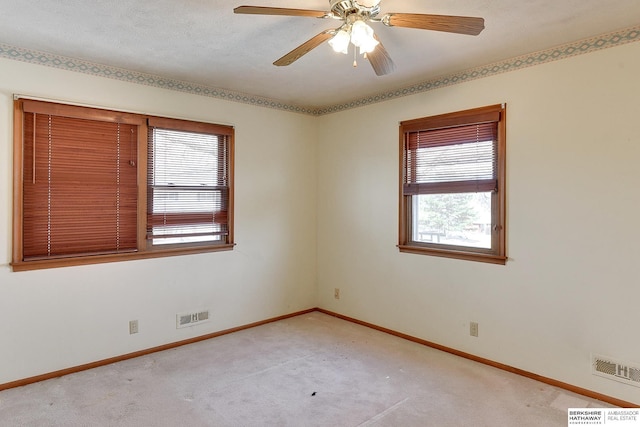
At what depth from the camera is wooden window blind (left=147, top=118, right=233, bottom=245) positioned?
3.56m

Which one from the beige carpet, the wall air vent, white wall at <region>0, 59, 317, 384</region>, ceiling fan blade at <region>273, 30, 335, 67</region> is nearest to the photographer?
ceiling fan blade at <region>273, 30, 335, 67</region>

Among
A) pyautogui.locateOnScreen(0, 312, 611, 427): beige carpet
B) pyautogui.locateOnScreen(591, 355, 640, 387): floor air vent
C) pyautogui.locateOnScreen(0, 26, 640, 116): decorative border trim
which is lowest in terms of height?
pyautogui.locateOnScreen(0, 312, 611, 427): beige carpet

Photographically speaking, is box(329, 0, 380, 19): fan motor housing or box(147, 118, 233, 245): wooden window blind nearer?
box(329, 0, 380, 19): fan motor housing

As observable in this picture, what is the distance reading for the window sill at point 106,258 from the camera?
291 cm

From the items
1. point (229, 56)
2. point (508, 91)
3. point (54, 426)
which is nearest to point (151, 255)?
point (54, 426)

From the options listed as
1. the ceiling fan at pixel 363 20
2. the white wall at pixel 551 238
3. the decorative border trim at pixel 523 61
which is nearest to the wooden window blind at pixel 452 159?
the white wall at pixel 551 238

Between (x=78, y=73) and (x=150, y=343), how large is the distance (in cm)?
237

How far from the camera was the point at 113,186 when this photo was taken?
330 cm

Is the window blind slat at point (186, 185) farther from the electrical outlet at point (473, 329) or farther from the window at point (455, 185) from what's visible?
the electrical outlet at point (473, 329)

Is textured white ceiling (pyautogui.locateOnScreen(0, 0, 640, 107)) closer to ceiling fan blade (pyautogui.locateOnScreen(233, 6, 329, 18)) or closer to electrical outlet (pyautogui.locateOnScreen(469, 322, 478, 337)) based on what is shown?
ceiling fan blade (pyautogui.locateOnScreen(233, 6, 329, 18))

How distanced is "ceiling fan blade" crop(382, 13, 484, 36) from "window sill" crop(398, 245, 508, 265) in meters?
1.94

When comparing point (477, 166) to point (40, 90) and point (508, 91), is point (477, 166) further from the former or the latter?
point (40, 90)

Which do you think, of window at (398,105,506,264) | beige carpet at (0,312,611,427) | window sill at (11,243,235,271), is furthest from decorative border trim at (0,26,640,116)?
beige carpet at (0,312,611,427)

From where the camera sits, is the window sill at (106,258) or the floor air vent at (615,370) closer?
the floor air vent at (615,370)
